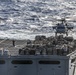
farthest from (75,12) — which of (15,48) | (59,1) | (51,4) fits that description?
(15,48)

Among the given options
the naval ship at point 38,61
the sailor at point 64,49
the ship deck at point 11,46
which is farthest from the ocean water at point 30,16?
the naval ship at point 38,61

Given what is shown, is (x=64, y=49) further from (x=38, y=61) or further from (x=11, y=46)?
(x=11, y=46)

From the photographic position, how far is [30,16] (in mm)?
114875

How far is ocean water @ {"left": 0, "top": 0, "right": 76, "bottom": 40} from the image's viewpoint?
81.3 m

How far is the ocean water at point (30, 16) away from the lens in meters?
81.3

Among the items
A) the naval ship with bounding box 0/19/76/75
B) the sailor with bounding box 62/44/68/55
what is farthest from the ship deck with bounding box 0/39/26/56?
the sailor with bounding box 62/44/68/55

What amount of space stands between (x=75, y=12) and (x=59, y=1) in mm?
33142

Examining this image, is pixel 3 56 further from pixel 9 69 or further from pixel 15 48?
pixel 15 48

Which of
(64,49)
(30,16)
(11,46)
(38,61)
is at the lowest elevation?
(30,16)

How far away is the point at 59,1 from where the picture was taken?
16100cm

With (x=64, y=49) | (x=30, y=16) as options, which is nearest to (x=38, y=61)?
(x=64, y=49)

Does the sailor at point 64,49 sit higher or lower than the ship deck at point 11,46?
higher

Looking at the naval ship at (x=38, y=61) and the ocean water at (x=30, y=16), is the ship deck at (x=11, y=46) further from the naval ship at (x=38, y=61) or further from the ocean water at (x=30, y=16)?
the ocean water at (x=30, y=16)

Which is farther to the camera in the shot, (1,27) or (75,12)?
(75,12)
